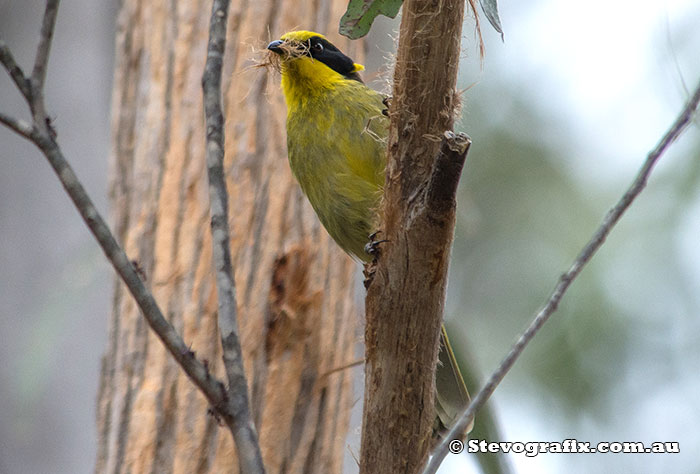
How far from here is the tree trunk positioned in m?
2.82

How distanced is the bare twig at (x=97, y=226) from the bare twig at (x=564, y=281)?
0.46 m

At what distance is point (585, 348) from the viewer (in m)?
4.91

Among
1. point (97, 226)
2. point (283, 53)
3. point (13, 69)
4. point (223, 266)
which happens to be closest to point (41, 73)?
point (13, 69)

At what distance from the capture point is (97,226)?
157 cm

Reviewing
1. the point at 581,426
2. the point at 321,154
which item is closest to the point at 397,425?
the point at 321,154

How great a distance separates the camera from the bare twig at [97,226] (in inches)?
61.3

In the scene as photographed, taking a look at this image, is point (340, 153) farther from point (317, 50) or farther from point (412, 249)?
point (412, 249)

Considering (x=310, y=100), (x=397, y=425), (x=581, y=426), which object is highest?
(x=310, y=100)

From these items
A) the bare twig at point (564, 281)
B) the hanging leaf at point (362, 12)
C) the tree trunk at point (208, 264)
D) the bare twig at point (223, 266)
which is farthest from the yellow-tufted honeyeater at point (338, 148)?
the bare twig at point (564, 281)

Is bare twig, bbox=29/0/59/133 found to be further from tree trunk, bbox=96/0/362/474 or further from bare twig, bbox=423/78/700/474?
tree trunk, bbox=96/0/362/474

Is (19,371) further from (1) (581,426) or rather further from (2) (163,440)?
(1) (581,426)

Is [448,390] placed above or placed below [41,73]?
below

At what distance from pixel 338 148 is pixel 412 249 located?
3.53ft

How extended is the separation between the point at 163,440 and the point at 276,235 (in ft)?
2.80
